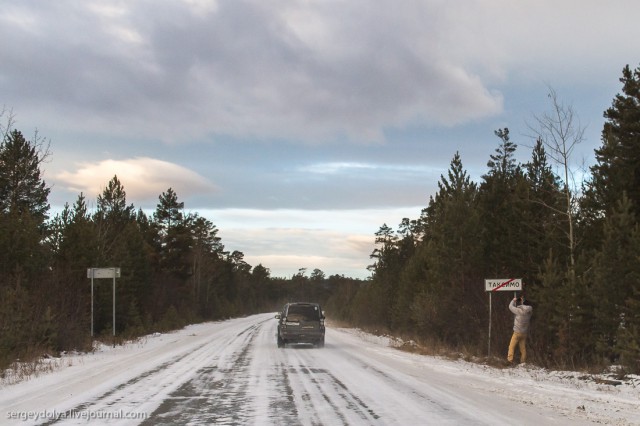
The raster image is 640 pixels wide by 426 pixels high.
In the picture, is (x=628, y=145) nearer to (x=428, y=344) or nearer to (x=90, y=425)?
(x=428, y=344)

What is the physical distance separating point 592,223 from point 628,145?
294 centimetres

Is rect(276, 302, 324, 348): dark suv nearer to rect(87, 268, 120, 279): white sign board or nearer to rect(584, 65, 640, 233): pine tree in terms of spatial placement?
rect(87, 268, 120, 279): white sign board

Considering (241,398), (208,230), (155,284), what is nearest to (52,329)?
(241,398)

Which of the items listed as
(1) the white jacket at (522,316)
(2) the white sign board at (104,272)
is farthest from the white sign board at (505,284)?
(2) the white sign board at (104,272)

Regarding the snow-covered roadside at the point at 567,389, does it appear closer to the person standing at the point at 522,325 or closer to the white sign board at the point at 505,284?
the person standing at the point at 522,325

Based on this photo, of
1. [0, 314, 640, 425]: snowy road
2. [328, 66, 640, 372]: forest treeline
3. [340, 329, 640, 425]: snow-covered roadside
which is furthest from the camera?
[328, 66, 640, 372]: forest treeline

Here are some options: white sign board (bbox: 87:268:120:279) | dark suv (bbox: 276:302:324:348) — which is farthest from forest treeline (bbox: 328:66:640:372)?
white sign board (bbox: 87:268:120:279)

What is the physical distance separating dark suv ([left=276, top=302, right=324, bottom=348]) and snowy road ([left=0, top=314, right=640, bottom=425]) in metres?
6.86

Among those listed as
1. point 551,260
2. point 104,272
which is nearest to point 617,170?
point 551,260

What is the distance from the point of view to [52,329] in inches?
727

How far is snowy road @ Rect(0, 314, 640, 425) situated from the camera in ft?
26.1

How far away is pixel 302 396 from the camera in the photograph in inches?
386

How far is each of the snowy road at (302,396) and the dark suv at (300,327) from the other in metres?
6.86

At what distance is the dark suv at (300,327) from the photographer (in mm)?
22594
